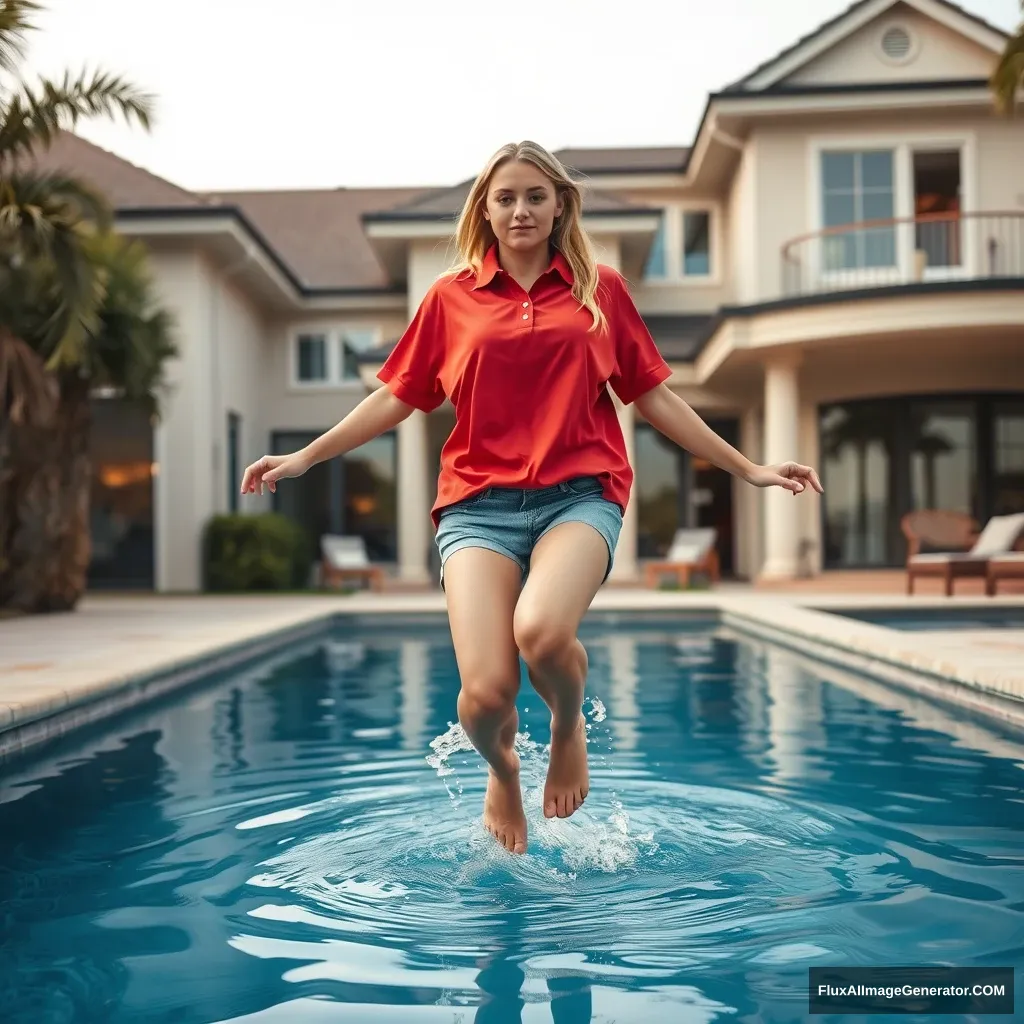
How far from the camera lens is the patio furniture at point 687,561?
1739 cm

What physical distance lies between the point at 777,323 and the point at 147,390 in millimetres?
8249

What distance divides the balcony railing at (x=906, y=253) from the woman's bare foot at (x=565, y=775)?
14.8m

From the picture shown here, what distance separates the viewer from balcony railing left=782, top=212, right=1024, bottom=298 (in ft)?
55.8

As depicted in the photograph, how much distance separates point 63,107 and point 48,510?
4274 mm

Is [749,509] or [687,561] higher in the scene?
[749,509]

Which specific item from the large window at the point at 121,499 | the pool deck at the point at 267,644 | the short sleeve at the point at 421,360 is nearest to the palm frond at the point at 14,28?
the pool deck at the point at 267,644

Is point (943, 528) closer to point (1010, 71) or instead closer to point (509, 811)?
point (1010, 71)

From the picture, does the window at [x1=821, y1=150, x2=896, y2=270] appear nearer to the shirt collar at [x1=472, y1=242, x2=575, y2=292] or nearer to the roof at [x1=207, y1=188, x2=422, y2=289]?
the roof at [x1=207, y1=188, x2=422, y2=289]

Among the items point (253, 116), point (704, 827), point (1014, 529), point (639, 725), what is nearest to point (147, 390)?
point (639, 725)

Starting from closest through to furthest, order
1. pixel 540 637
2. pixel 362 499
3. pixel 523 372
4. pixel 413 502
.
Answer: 1. pixel 540 637
2. pixel 523 372
3. pixel 413 502
4. pixel 362 499

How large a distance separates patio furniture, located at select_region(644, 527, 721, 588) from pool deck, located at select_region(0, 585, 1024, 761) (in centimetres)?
154

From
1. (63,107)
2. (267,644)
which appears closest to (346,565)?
(267,644)

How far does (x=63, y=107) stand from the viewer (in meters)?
11.6

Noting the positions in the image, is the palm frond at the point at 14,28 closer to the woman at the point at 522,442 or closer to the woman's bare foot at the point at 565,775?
the woman at the point at 522,442
